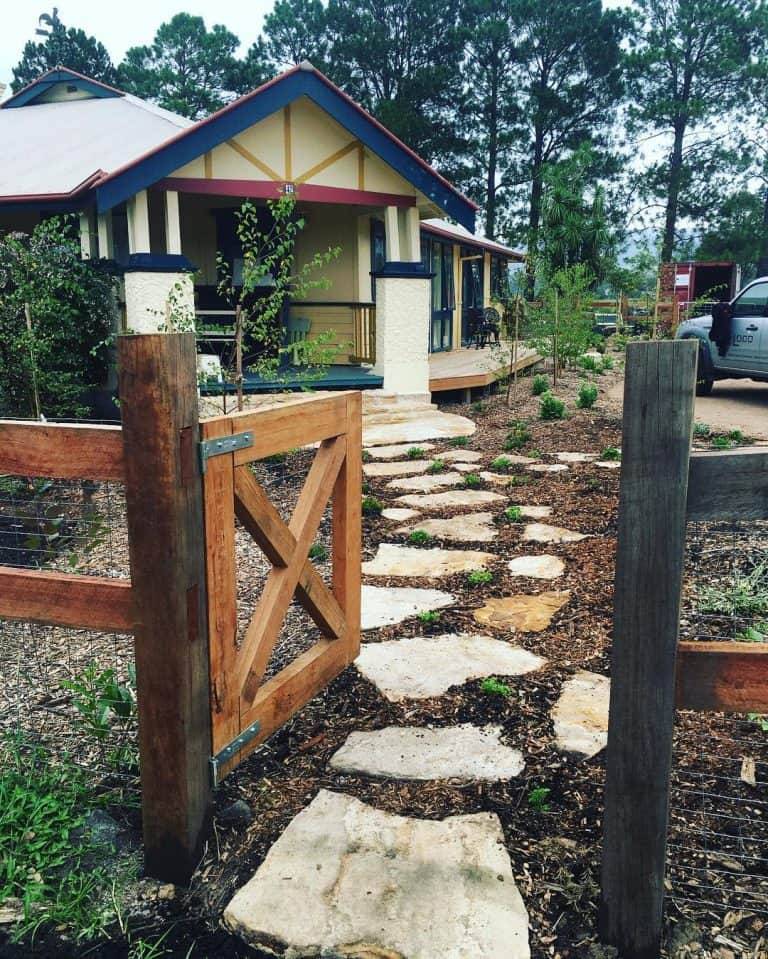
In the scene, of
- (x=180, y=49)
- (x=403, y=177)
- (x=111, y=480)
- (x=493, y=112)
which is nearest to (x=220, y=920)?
(x=111, y=480)

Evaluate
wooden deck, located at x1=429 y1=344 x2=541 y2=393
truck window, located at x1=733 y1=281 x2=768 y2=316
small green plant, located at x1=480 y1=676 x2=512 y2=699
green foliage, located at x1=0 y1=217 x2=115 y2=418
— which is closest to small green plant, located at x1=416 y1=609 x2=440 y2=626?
small green plant, located at x1=480 y1=676 x2=512 y2=699

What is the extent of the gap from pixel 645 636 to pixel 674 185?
34.7 meters

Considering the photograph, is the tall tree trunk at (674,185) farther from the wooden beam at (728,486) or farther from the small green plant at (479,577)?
the wooden beam at (728,486)

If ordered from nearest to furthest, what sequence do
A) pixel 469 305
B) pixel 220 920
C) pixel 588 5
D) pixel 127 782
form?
pixel 220 920 < pixel 127 782 < pixel 469 305 < pixel 588 5

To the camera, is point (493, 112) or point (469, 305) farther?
point (493, 112)

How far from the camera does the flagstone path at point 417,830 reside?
1.90 meters

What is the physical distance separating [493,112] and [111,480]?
3522cm

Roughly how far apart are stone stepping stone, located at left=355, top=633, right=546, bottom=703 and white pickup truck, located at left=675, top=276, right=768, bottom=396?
7706 mm

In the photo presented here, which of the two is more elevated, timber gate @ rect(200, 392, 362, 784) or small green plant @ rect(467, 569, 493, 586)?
timber gate @ rect(200, 392, 362, 784)

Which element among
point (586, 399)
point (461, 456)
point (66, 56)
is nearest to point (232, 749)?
point (461, 456)

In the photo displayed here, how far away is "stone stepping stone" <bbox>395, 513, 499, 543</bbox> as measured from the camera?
4996mm

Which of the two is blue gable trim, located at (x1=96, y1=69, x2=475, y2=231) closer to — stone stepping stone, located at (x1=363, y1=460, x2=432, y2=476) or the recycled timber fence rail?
stone stepping stone, located at (x1=363, y1=460, x2=432, y2=476)

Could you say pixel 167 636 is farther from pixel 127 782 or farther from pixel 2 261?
pixel 2 261

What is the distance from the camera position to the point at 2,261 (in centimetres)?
794
